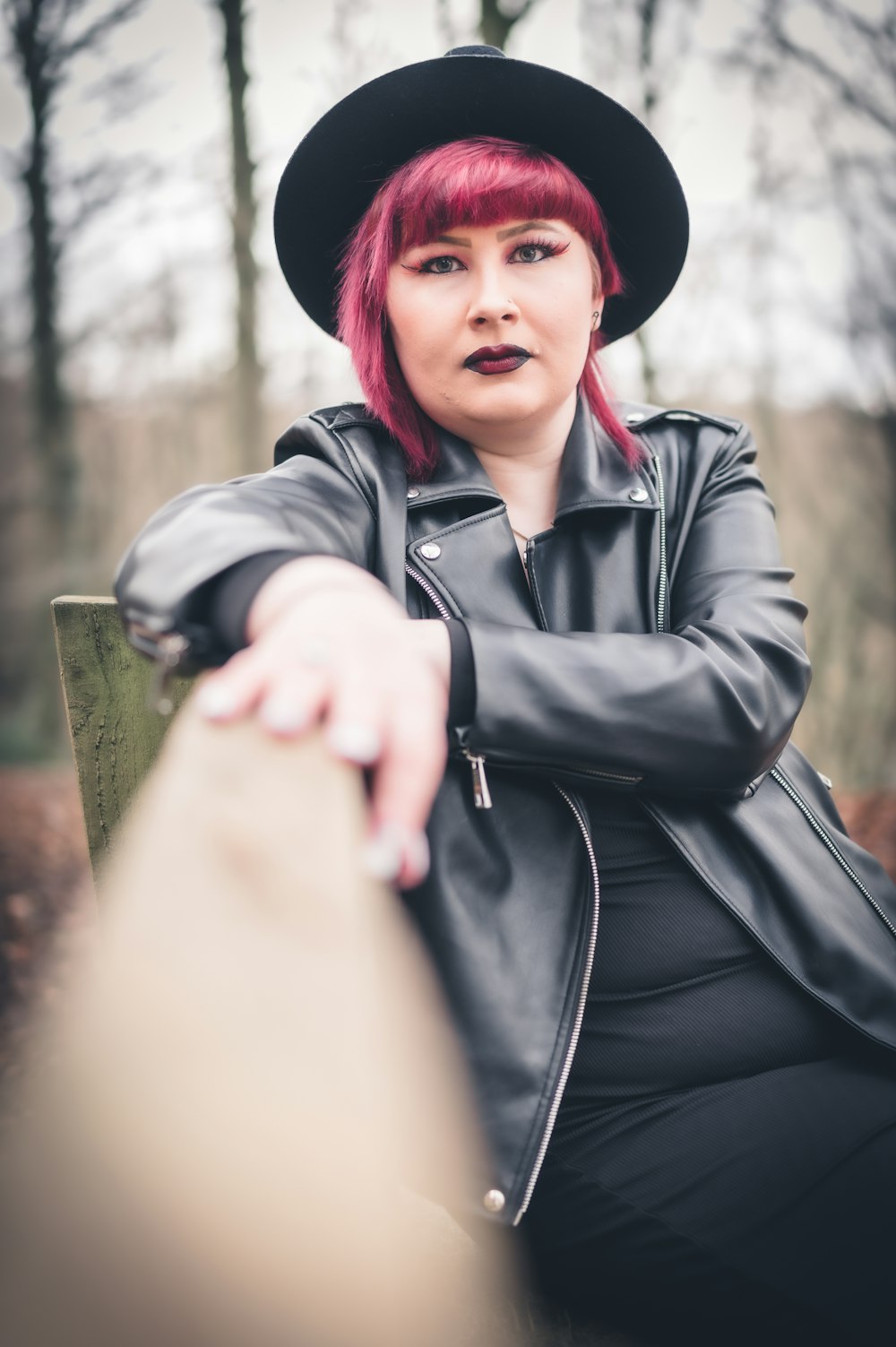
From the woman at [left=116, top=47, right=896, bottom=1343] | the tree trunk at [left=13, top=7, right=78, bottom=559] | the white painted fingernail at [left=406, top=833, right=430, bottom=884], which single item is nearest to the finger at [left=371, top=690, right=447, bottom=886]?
the white painted fingernail at [left=406, top=833, right=430, bottom=884]

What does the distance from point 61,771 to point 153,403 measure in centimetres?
399

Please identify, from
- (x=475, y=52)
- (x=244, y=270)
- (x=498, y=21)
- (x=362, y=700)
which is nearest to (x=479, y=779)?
(x=362, y=700)

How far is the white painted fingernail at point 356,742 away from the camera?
712 millimetres

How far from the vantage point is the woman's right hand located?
2.35 ft

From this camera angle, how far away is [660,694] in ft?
4.14

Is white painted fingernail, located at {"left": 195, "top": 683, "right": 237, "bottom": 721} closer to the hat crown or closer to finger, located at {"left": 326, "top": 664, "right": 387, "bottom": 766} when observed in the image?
finger, located at {"left": 326, "top": 664, "right": 387, "bottom": 766}

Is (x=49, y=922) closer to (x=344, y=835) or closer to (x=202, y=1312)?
(x=202, y=1312)

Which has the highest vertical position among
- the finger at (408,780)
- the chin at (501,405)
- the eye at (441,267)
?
the eye at (441,267)

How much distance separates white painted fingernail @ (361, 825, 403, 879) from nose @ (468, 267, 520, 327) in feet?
3.36

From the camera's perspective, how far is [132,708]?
186 centimetres

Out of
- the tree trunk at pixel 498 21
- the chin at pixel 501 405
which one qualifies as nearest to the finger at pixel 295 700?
the chin at pixel 501 405

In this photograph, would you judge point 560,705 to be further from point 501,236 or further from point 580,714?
point 501,236

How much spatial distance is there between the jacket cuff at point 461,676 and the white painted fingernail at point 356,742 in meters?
0.43

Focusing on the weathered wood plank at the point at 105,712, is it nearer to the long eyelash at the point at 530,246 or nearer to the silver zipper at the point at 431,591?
the silver zipper at the point at 431,591
